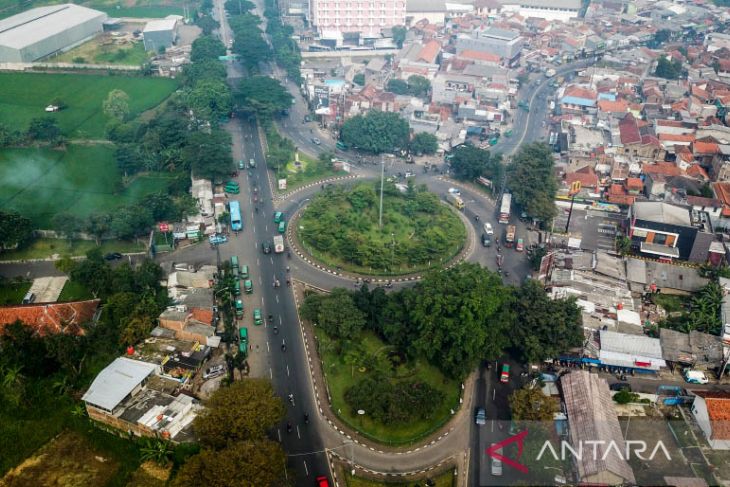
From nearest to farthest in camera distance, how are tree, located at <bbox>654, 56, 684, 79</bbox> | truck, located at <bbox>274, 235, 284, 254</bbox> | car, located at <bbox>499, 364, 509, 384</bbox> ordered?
1. car, located at <bbox>499, 364, 509, 384</bbox>
2. truck, located at <bbox>274, 235, 284, 254</bbox>
3. tree, located at <bbox>654, 56, 684, 79</bbox>

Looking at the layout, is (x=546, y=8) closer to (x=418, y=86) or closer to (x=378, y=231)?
(x=418, y=86)

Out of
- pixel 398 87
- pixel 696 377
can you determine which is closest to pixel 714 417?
pixel 696 377

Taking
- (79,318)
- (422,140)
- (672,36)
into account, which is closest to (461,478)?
(79,318)

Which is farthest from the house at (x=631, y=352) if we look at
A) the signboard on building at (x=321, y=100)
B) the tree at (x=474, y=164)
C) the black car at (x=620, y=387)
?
the signboard on building at (x=321, y=100)

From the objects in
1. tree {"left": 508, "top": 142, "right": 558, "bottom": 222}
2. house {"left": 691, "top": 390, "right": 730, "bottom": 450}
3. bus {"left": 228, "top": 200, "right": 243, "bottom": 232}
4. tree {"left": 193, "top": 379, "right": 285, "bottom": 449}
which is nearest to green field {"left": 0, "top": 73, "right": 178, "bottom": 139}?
bus {"left": 228, "top": 200, "right": 243, "bottom": 232}

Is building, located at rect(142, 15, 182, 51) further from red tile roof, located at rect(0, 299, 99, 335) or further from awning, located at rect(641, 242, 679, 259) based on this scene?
awning, located at rect(641, 242, 679, 259)

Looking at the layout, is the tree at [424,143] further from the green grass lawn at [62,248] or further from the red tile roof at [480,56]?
the green grass lawn at [62,248]
